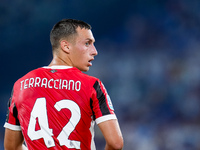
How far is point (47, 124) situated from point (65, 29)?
25.6 inches

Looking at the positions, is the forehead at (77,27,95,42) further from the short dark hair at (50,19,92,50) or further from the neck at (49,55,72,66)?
the neck at (49,55,72,66)

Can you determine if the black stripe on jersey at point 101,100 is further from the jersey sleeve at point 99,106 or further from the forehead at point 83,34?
the forehead at point 83,34

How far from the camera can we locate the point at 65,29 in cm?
204

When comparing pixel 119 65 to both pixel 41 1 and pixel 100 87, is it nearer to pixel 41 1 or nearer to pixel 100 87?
pixel 41 1

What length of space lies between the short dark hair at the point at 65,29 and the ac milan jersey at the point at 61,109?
12.4 inches

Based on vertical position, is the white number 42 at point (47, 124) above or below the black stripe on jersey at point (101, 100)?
below

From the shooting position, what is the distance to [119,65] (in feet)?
27.6

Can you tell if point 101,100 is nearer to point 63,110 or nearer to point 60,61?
point 63,110

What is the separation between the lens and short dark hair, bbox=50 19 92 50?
2.02 metres

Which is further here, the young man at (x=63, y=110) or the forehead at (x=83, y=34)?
the forehead at (x=83, y=34)

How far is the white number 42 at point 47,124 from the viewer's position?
1696 mm

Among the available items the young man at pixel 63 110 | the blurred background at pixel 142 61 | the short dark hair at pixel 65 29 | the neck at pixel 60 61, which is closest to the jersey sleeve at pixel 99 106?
the young man at pixel 63 110

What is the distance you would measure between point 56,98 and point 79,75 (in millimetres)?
181

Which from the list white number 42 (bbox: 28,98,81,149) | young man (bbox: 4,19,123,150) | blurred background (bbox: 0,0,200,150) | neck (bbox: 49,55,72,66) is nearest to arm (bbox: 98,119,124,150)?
young man (bbox: 4,19,123,150)
